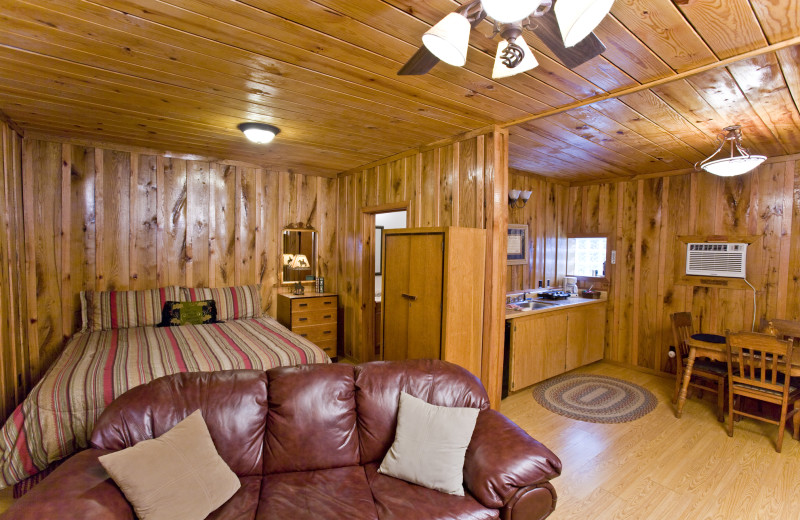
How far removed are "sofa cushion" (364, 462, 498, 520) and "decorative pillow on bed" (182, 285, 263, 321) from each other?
9.56ft

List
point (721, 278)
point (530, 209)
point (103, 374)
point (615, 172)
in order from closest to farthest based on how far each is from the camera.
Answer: point (103, 374), point (721, 278), point (615, 172), point (530, 209)

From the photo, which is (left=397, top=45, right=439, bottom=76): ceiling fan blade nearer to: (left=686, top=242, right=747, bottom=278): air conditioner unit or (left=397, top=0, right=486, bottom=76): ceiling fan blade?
(left=397, top=0, right=486, bottom=76): ceiling fan blade

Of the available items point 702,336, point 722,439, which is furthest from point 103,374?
point 702,336

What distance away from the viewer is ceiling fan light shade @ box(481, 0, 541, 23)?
1.11 meters

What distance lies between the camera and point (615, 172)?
468 cm

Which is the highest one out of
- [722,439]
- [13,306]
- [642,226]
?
[642,226]

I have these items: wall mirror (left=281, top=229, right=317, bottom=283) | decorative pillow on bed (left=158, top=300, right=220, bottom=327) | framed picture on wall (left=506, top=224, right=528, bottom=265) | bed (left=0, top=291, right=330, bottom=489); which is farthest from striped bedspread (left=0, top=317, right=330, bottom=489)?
framed picture on wall (left=506, top=224, right=528, bottom=265)

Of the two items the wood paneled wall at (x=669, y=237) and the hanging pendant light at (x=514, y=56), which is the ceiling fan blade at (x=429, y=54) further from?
the wood paneled wall at (x=669, y=237)

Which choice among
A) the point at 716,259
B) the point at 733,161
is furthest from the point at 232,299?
the point at 716,259

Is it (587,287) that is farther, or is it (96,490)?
(587,287)

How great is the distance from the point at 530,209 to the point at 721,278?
212 centimetres

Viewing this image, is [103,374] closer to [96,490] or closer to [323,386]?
[96,490]

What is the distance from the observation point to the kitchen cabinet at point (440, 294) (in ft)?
9.43

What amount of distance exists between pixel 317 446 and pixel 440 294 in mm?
1418
